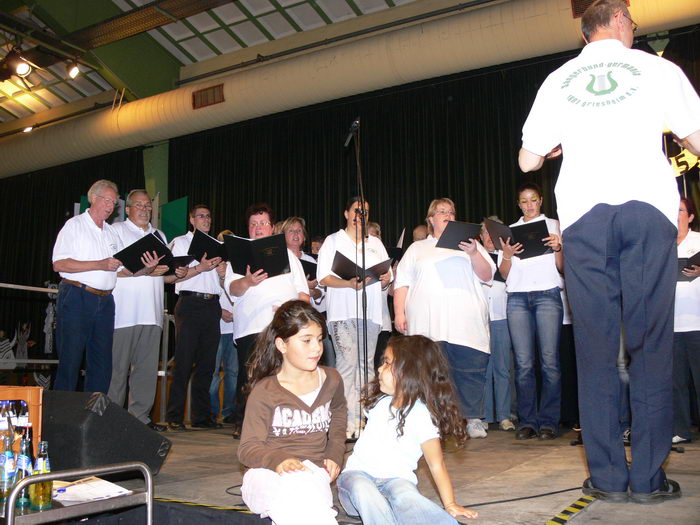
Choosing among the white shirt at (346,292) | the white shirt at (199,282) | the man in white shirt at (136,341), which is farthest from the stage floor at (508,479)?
the white shirt at (199,282)

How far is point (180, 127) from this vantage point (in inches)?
356

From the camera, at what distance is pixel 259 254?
3.85m

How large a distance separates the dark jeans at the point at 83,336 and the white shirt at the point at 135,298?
35 centimetres

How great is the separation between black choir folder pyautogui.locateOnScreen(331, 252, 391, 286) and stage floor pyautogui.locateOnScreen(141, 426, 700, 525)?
1.08 metres

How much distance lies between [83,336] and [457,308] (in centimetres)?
216

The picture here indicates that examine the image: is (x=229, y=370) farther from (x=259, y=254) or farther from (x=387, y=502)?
(x=387, y=502)

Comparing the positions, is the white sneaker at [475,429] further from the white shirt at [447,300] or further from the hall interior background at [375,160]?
the hall interior background at [375,160]

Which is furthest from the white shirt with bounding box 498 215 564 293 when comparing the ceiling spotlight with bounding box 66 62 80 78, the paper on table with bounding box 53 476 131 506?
the ceiling spotlight with bounding box 66 62 80 78

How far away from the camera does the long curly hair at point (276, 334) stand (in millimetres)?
2270

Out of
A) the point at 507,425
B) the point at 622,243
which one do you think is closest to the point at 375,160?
the point at 507,425

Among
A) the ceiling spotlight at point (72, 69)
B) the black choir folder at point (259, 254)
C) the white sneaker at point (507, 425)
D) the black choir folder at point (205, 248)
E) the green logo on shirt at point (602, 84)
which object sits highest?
the ceiling spotlight at point (72, 69)

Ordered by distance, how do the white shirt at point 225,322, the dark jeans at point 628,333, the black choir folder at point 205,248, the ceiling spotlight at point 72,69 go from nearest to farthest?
1. the dark jeans at point 628,333
2. the black choir folder at point 205,248
3. the white shirt at point 225,322
4. the ceiling spotlight at point 72,69

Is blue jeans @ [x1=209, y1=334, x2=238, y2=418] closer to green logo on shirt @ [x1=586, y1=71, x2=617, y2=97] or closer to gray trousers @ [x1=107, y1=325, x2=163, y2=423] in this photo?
gray trousers @ [x1=107, y1=325, x2=163, y2=423]

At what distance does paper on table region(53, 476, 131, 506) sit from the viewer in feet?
6.35
